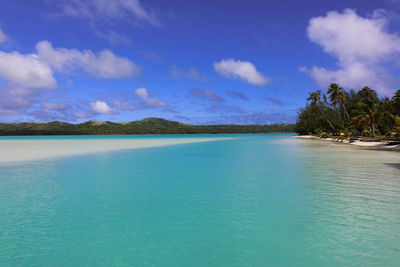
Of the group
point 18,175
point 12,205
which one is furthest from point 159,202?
point 18,175

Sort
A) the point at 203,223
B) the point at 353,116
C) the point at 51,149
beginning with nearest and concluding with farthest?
the point at 203,223 < the point at 51,149 < the point at 353,116

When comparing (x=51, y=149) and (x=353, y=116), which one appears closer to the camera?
(x=51, y=149)

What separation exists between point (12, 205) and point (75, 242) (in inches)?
208

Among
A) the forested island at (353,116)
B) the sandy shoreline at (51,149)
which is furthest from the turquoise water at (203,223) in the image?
the forested island at (353,116)

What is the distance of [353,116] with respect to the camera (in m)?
77.6

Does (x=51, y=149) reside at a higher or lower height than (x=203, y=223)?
higher

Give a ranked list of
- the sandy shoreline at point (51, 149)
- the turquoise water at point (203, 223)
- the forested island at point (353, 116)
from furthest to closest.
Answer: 1. the forested island at point (353, 116)
2. the sandy shoreline at point (51, 149)
3. the turquoise water at point (203, 223)

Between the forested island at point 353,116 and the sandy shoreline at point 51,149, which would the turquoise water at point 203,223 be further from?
the forested island at point 353,116

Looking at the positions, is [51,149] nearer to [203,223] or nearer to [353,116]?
[203,223]

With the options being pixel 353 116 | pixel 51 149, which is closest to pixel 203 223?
pixel 51 149

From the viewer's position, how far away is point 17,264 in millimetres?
6453

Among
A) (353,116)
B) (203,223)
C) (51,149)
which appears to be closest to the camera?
(203,223)

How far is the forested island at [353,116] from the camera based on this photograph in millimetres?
58625

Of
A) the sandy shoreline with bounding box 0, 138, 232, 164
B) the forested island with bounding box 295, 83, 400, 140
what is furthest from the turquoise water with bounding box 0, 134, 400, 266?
the forested island with bounding box 295, 83, 400, 140
